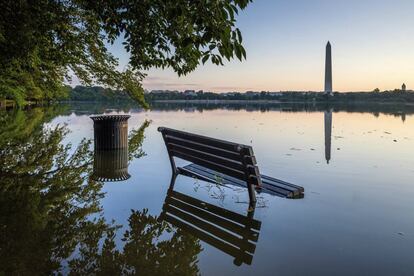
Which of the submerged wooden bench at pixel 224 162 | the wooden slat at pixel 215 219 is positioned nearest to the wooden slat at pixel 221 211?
the wooden slat at pixel 215 219

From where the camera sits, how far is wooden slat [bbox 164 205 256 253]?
4766 millimetres

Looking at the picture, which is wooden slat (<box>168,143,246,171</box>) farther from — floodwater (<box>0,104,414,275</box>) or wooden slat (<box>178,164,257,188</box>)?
floodwater (<box>0,104,414,275</box>)

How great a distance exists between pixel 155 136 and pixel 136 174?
33.8 feet

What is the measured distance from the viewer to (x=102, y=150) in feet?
40.3

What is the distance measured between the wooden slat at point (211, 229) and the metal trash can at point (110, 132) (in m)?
6.20

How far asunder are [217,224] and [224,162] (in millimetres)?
1351

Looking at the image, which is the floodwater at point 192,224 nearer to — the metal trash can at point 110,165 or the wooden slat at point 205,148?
the metal trash can at point 110,165

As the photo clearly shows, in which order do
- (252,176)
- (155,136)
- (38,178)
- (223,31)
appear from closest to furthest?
(223,31) < (252,176) < (38,178) < (155,136)

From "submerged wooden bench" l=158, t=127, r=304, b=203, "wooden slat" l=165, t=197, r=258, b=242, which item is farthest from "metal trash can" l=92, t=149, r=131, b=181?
"wooden slat" l=165, t=197, r=258, b=242

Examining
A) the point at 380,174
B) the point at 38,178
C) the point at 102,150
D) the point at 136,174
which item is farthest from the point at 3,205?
the point at 380,174

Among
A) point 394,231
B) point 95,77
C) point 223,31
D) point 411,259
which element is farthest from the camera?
point 95,77

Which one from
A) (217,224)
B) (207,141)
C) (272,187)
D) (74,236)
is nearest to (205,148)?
(207,141)

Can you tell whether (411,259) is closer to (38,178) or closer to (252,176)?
(252,176)

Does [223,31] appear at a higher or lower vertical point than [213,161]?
higher
